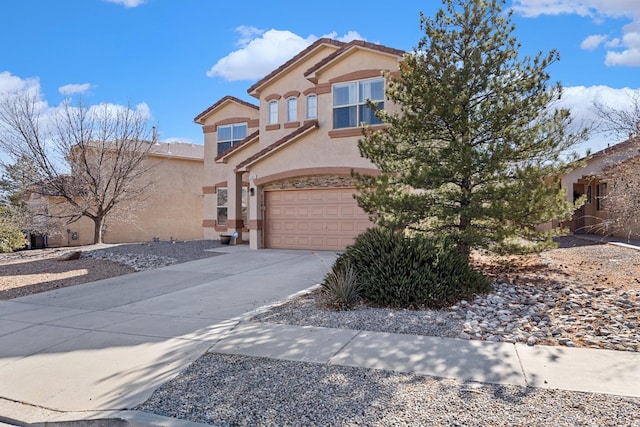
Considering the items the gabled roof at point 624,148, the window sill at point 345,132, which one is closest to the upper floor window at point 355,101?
the window sill at point 345,132

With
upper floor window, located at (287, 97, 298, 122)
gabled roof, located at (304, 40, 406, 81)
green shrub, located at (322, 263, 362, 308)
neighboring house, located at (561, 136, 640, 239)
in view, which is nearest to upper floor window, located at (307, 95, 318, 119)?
upper floor window, located at (287, 97, 298, 122)

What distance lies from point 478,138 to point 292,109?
1108 cm

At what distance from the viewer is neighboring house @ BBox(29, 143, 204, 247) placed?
24.8 meters

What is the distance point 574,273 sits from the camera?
10484mm

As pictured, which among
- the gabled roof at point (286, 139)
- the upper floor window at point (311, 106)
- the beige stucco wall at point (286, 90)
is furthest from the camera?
the beige stucco wall at point (286, 90)

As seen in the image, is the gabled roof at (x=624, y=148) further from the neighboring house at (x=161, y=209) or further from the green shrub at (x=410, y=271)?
the neighboring house at (x=161, y=209)

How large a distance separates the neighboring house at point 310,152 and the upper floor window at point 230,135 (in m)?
1.99

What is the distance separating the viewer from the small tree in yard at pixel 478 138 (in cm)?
942

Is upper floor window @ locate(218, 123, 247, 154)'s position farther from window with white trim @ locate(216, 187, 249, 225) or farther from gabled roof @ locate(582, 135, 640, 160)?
gabled roof @ locate(582, 135, 640, 160)

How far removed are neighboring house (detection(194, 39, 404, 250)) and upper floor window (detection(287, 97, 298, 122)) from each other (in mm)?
44

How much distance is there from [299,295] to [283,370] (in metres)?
3.99

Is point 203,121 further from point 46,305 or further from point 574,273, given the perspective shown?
point 574,273

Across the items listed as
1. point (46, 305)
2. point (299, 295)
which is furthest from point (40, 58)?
point (299, 295)

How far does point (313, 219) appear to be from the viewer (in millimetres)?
17188
